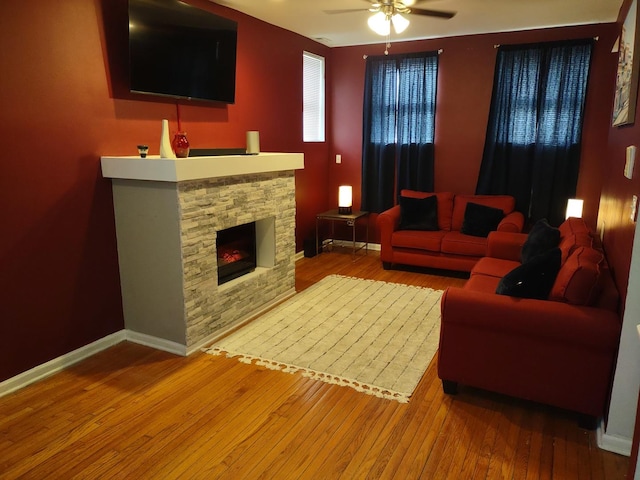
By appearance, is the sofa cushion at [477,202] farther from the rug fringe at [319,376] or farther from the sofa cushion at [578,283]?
the rug fringe at [319,376]

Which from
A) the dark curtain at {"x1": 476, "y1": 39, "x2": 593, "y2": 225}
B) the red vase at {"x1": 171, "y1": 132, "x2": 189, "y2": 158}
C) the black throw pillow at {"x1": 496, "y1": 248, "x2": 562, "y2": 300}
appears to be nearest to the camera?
the black throw pillow at {"x1": 496, "y1": 248, "x2": 562, "y2": 300}

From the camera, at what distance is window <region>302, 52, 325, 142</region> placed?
5.73 metres

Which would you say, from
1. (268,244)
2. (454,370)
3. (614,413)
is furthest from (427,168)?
(614,413)

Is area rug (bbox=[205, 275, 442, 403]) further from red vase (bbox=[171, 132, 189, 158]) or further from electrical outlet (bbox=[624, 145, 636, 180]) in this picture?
electrical outlet (bbox=[624, 145, 636, 180])

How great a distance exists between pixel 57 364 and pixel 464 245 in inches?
152

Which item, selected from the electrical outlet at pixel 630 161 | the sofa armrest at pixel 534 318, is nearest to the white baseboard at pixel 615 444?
the sofa armrest at pixel 534 318

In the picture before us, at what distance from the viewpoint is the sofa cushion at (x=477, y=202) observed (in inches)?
204

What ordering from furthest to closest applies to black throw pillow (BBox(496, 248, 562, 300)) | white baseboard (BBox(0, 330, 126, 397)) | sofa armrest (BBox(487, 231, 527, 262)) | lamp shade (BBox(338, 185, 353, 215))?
lamp shade (BBox(338, 185, 353, 215)) < sofa armrest (BBox(487, 231, 527, 262)) < white baseboard (BBox(0, 330, 126, 397)) < black throw pillow (BBox(496, 248, 562, 300))

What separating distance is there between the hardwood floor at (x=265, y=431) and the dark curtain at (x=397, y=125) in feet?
10.8

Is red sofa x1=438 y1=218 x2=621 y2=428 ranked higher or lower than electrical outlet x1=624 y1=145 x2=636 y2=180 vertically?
lower

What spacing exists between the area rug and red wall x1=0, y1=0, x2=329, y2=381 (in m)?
0.99

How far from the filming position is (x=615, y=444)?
2271 mm

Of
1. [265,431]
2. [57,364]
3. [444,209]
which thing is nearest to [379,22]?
[444,209]

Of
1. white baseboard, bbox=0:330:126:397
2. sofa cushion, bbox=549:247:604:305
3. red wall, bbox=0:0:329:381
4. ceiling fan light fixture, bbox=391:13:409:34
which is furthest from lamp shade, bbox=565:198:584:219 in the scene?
white baseboard, bbox=0:330:126:397
